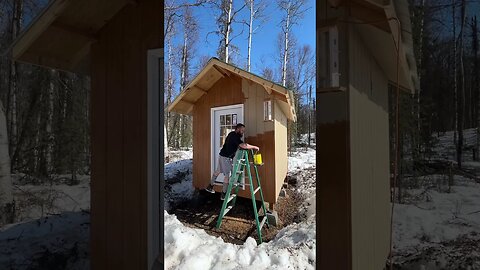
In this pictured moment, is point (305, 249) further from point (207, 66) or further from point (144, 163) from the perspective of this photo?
point (207, 66)

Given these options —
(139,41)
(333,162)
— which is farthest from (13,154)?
(333,162)

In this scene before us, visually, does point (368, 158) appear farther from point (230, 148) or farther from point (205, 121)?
point (205, 121)


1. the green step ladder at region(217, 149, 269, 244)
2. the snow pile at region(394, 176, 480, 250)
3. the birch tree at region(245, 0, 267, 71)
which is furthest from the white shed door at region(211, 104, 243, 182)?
the snow pile at region(394, 176, 480, 250)

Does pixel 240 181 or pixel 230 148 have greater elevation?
pixel 230 148

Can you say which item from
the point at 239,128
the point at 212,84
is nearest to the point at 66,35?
the point at 239,128

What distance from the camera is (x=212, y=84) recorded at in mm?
4473

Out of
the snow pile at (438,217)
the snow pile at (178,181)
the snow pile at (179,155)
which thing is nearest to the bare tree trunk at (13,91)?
the snow pile at (438,217)

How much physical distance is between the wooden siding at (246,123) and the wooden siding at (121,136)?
233 centimetres

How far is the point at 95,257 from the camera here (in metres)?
2.02

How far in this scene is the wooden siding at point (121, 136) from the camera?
1.88 m

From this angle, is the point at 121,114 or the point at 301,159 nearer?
the point at 121,114

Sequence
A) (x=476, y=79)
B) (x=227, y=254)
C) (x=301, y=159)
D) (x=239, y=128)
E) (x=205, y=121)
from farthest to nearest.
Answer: (x=301, y=159) < (x=205, y=121) < (x=239, y=128) < (x=227, y=254) < (x=476, y=79)

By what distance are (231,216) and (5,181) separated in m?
3.14

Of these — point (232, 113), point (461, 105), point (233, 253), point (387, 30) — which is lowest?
point (233, 253)
